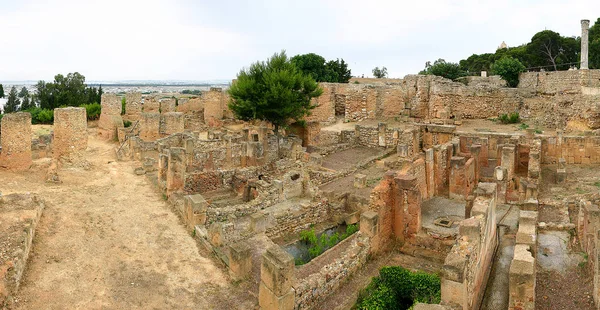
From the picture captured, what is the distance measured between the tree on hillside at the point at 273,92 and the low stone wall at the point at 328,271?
13.2 meters

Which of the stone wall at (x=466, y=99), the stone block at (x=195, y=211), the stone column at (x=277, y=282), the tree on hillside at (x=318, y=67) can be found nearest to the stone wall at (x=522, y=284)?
the stone column at (x=277, y=282)

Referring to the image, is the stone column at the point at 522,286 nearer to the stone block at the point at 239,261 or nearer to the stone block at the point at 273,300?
the stone block at the point at 273,300

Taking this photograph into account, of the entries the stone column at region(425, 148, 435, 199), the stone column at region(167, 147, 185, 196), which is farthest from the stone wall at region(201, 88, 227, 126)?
the stone column at region(425, 148, 435, 199)

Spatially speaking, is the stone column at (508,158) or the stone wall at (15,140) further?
the stone wall at (15,140)

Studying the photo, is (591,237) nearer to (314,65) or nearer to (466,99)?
(466,99)

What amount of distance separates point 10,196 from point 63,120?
642 centimetres

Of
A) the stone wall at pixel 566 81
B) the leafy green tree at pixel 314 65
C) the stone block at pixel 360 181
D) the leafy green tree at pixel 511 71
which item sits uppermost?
the leafy green tree at pixel 314 65

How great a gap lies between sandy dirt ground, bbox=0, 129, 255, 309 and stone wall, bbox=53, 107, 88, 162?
2.84 metres

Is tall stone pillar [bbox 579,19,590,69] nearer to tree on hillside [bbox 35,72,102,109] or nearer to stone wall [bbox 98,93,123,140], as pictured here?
stone wall [bbox 98,93,123,140]

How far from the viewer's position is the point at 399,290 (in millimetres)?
10227

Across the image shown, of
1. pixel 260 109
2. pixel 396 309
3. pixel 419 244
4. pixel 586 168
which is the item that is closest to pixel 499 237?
pixel 419 244

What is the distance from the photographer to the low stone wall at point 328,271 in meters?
9.80

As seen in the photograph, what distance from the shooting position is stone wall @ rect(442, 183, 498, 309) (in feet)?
27.1

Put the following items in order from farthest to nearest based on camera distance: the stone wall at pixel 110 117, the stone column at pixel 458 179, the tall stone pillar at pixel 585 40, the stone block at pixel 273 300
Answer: the stone wall at pixel 110 117 < the tall stone pillar at pixel 585 40 < the stone column at pixel 458 179 < the stone block at pixel 273 300
